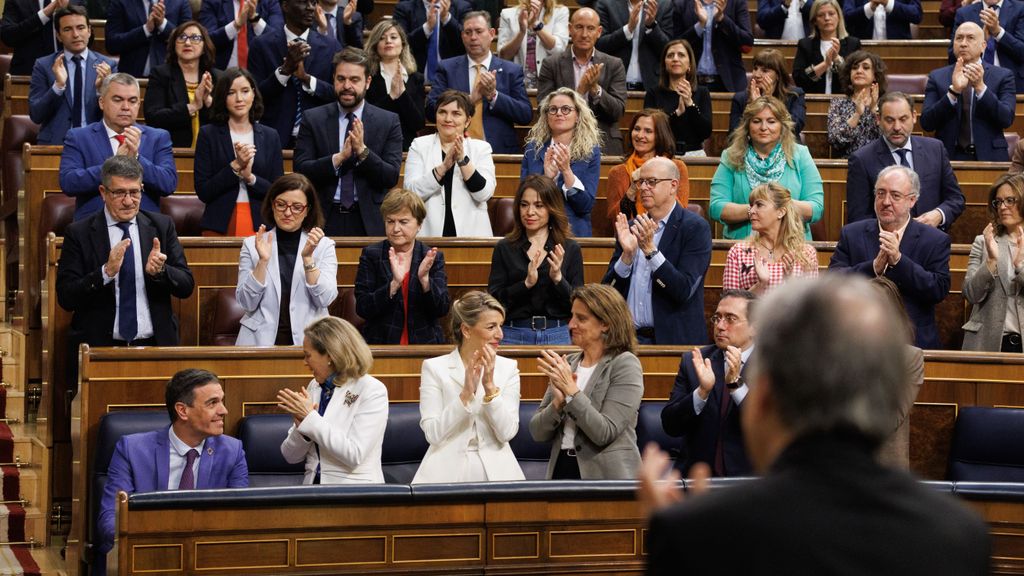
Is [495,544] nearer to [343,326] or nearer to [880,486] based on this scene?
[343,326]

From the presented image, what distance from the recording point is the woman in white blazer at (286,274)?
4.77 m

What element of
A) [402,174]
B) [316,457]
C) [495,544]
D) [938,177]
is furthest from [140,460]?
[938,177]

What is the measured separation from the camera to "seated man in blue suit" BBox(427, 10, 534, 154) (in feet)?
21.2

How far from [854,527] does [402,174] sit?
5.09 m

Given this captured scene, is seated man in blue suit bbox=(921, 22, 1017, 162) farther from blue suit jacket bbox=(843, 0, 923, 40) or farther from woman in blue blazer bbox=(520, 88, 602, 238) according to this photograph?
woman in blue blazer bbox=(520, 88, 602, 238)

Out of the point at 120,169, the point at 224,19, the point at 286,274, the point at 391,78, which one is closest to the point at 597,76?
the point at 391,78

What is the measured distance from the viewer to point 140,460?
3906 mm

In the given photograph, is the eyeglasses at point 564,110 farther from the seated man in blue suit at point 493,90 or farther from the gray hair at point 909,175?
the gray hair at point 909,175

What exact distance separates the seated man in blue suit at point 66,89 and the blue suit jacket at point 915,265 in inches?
125

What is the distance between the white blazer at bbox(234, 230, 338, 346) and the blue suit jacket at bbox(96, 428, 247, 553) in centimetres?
87

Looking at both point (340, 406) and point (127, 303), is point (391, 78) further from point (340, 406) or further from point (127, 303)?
point (340, 406)

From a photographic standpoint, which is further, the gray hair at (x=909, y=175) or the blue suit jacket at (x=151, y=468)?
the gray hair at (x=909, y=175)

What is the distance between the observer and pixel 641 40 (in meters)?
7.34

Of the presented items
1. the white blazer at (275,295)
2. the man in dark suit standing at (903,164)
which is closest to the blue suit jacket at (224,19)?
the white blazer at (275,295)
